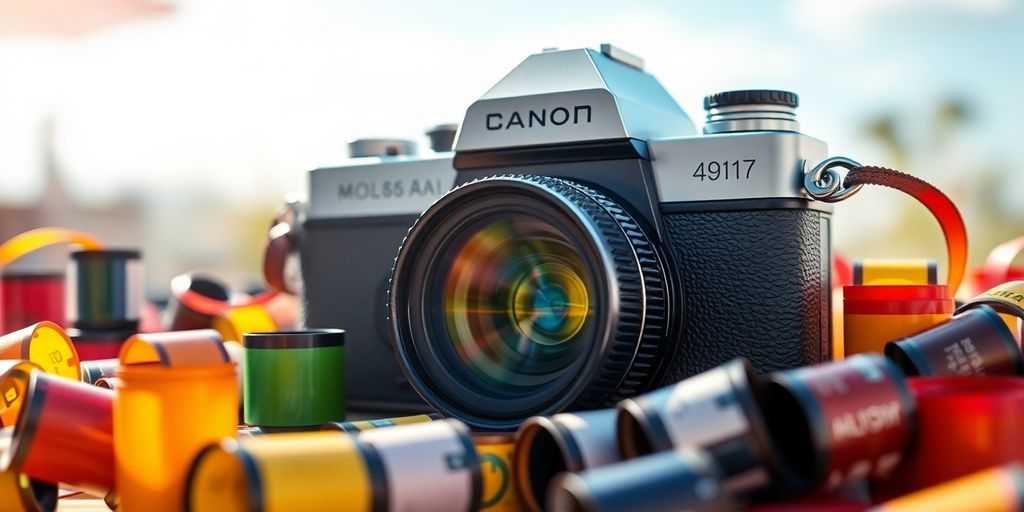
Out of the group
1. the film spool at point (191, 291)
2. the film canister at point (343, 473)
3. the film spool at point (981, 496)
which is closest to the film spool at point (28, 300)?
the film spool at point (191, 291)

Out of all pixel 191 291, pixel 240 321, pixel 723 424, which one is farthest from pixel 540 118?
pixel 191 291

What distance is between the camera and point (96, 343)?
1.03m

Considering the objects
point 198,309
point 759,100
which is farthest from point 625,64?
point 198,309

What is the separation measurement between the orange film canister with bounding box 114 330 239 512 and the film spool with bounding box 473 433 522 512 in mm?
139

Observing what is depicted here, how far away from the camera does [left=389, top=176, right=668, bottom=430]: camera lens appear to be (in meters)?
0.66

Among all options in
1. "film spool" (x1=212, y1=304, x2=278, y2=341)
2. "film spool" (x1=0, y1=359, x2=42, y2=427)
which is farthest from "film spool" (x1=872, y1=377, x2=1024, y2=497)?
"film spool" (x1=212, y1=304, x2=278, y2=341)

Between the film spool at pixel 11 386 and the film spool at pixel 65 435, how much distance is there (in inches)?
4.2

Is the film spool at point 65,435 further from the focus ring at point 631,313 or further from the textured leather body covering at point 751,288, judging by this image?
the textured leather body covering at point 751,288

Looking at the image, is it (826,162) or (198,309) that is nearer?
(826,162)

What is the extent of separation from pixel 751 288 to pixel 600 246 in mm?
136

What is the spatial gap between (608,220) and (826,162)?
16cm

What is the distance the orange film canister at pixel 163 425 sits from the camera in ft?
1.69

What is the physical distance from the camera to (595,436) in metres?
0.54

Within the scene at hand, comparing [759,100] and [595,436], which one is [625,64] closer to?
[759,100]
